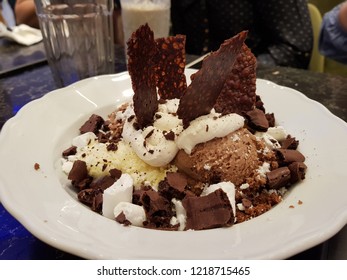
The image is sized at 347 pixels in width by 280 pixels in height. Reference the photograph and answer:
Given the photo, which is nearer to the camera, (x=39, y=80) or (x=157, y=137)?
(x=157, y=137)

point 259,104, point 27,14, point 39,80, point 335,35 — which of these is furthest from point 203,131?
point 27,14

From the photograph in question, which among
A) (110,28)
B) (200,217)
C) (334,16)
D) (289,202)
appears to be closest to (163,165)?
(200,217)

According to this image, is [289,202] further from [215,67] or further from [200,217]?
[215,67]

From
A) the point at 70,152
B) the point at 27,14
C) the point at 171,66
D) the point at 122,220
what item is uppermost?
the point at 171,66

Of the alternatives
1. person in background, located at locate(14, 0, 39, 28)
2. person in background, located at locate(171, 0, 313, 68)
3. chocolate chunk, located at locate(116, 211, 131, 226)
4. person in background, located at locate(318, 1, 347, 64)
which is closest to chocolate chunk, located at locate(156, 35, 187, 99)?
chocolate chunk, located at locate(116, 211, 131, 226)

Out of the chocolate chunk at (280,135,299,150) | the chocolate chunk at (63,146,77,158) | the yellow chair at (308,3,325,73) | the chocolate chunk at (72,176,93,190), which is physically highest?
the chocolate chunk at (280,135,299,150)

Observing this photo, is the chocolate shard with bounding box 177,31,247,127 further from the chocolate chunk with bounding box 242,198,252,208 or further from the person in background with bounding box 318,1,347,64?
the person in background with bounding box 318,1,347,64

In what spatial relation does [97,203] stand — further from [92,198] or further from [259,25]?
[259,25]
